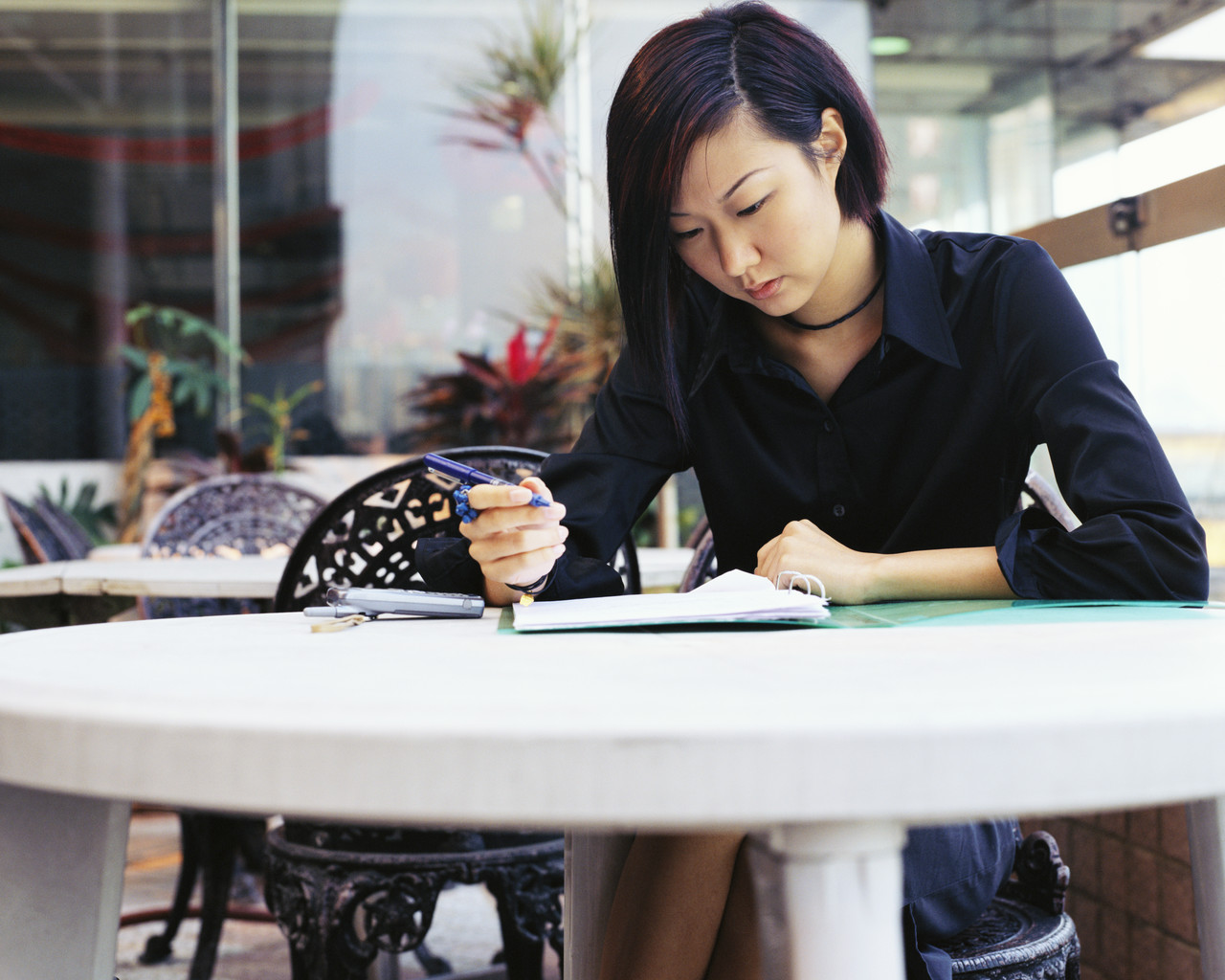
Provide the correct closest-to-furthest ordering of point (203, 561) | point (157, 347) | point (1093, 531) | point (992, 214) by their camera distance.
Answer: point (1093, 531), point (203, 561), point (992, 214), point (157, 347)

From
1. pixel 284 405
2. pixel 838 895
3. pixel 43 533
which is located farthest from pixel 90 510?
pixel 838 895

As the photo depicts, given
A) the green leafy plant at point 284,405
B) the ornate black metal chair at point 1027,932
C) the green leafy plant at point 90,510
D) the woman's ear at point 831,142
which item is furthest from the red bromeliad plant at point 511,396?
the ornate black metal chair at point 1027,932

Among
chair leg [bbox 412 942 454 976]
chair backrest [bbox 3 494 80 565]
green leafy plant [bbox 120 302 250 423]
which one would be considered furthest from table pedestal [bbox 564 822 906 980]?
green leafy plant [bbox 120 302 250 423]

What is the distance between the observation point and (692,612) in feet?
2.67

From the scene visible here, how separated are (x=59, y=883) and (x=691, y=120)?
868 millimetres

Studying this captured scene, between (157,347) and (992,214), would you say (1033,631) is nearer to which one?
(992,214)

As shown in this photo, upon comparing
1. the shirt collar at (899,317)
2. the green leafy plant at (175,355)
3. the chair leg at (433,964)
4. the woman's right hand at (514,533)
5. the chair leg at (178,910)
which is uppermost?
the green leafy plant at (175,355)

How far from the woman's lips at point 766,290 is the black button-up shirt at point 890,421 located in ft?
0.31

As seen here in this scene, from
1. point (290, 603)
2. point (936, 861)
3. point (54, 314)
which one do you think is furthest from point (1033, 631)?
point (54, 314)

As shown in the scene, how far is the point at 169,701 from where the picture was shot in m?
0.51

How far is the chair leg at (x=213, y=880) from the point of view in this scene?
187cm

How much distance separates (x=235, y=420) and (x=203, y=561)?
3.70m

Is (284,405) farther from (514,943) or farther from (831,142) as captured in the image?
(831,142)

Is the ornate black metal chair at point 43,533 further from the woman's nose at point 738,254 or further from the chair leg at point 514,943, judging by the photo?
the woman's nose at point 738,254
